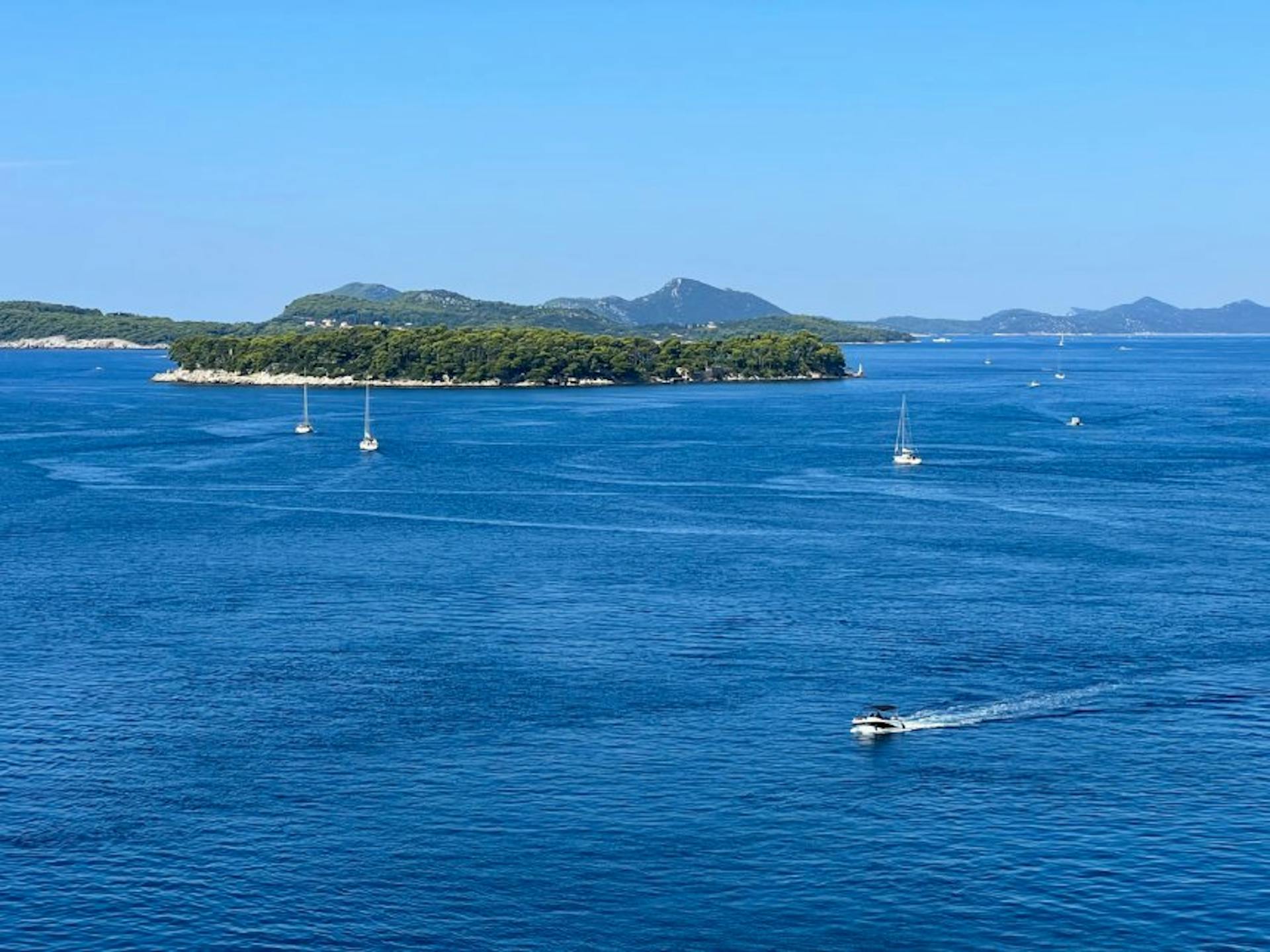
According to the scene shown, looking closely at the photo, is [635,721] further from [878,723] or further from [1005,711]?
[1005,711]

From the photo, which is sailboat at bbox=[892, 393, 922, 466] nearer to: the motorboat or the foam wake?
the foam wake

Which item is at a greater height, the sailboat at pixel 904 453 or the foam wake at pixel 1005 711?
the sailboat at pixel 904 453

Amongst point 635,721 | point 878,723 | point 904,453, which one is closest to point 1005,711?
point 878,723

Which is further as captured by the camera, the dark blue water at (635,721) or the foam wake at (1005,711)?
the foam wake at (1005,711)

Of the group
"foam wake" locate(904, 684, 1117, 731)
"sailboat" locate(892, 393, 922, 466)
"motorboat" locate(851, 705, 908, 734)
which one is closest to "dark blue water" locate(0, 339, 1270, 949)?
"foam wake" locate(904, 684, 1117, 731)

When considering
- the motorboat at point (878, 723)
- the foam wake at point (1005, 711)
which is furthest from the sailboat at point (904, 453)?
the motorboat at point (878, 723)

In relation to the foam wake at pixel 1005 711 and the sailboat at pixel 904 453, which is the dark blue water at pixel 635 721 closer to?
the foam wake at pixel 1005 711

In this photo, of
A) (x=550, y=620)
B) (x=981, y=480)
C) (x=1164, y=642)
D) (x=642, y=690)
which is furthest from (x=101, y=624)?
(x=981, y=480)
